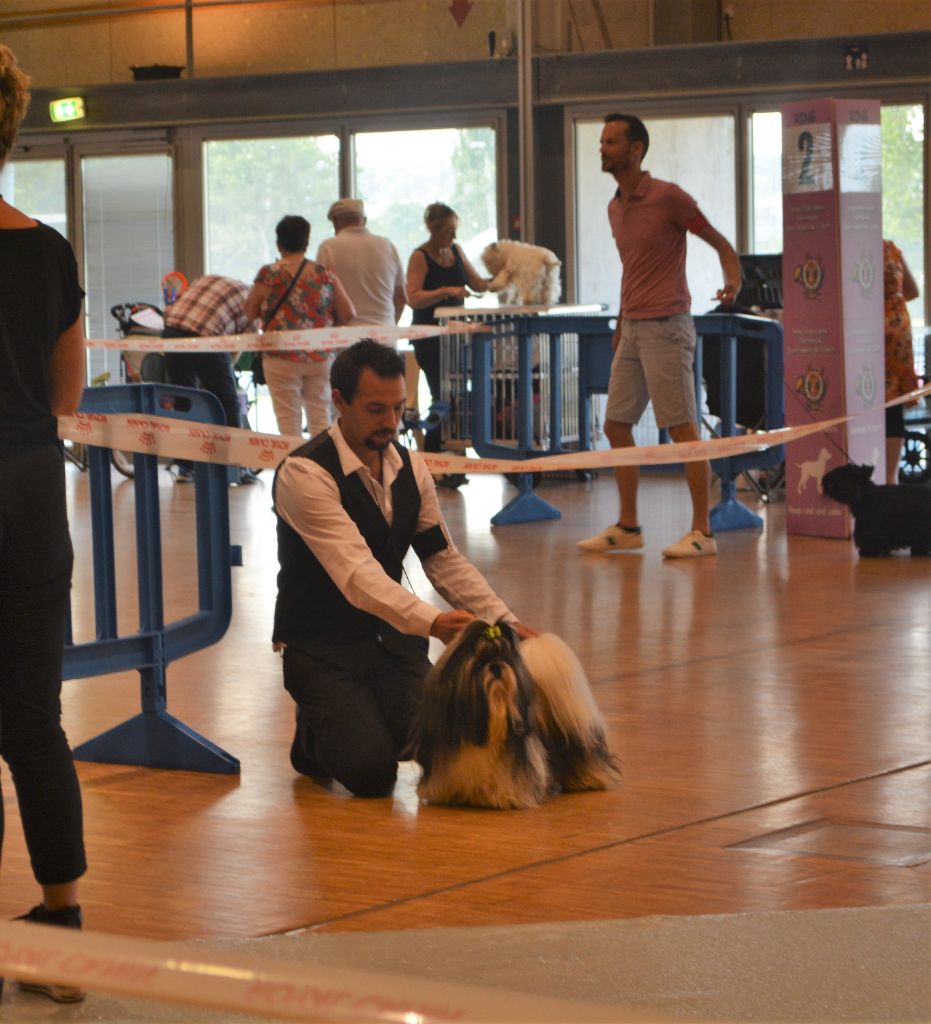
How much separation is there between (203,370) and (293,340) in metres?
1.41

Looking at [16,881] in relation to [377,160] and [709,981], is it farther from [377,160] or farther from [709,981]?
[377,160]

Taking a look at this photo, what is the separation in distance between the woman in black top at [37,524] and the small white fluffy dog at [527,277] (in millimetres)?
9006

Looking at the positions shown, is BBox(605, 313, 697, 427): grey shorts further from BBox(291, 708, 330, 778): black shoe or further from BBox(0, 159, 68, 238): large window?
BBox(0, 159, 68, 238): large window

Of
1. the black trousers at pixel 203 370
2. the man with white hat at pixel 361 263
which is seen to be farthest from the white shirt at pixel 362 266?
the black trousers at pixel 203 370

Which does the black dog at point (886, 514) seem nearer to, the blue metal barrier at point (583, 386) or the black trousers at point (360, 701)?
the blue metal barrier at point (583, 386)

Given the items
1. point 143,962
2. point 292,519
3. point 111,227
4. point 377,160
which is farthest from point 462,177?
point 143,962

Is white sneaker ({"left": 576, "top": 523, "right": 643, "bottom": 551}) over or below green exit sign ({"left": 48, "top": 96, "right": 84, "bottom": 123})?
below

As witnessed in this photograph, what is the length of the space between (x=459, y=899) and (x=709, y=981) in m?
0.63

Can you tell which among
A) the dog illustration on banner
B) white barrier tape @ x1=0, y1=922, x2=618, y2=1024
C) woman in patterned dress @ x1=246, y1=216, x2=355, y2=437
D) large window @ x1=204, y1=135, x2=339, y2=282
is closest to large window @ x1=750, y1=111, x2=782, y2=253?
large window @ x1=204, y1=135, x2=339, y2=282

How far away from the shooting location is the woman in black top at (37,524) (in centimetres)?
275

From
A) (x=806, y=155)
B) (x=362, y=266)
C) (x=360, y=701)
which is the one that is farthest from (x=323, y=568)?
(x=362, y=266)

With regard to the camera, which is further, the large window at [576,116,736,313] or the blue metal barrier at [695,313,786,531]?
the large window at [576,116,736,313]

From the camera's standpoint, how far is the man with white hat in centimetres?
1130

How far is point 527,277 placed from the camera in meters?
11.8
